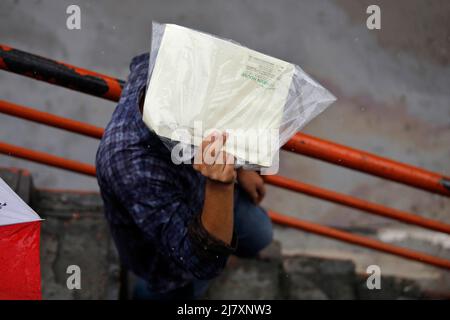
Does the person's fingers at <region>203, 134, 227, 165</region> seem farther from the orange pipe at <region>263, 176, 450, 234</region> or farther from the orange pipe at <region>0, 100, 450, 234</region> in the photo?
the orange pipe at <region>263, 176, 450, 234</region>

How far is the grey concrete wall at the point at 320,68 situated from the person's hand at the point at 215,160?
2879mm

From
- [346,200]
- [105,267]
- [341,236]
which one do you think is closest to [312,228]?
[341,236]

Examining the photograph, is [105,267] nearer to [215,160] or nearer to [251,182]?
[251,182]

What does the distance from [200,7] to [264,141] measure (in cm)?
308

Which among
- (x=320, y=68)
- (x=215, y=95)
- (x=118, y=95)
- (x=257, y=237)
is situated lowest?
(x=257, y=237)

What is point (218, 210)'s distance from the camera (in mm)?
1327

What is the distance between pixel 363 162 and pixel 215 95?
0.67m

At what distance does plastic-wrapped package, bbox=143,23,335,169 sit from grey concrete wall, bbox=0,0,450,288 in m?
2.82

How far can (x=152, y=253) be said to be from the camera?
5.72 ft

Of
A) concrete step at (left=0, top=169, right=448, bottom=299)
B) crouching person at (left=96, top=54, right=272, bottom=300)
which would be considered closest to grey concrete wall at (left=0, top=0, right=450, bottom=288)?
concrete step at (left=0, top=169, right=448, bottom=299)

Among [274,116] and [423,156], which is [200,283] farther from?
[423,156]

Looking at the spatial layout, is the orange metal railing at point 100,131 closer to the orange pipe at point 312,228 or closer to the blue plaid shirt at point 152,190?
the orange pipe at point 312,228

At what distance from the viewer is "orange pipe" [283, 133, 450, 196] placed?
5.66 feet
